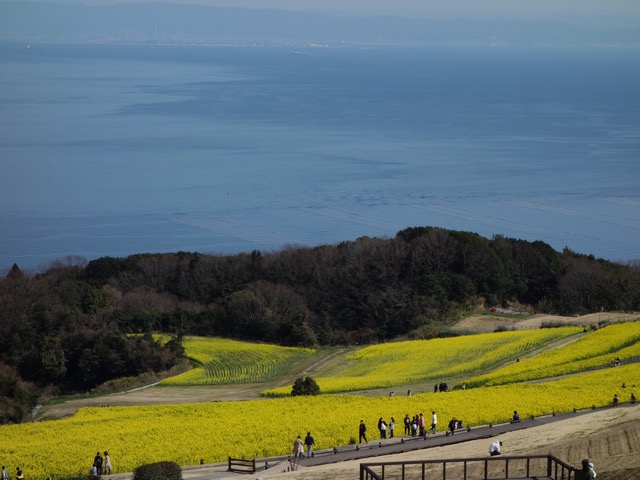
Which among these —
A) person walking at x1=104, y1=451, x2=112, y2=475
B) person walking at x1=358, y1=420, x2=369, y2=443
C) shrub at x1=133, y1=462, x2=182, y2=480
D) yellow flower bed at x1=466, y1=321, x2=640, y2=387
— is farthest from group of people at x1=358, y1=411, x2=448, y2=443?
yellow flower bed at x1=466, y1=321, x2=640, y2=387

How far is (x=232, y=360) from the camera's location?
173 ft

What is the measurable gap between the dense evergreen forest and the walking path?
19.0 metres

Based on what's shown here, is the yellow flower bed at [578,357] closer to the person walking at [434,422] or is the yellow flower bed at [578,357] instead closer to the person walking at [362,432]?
the person walking at [434,422]

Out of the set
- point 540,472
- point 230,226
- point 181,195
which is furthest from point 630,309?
point 181,195

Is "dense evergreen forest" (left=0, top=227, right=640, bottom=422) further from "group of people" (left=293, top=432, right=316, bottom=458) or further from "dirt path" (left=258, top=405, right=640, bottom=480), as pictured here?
"dirt path" (left=258, top=405, right=640, bottom=480)

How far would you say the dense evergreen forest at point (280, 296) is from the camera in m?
50.9

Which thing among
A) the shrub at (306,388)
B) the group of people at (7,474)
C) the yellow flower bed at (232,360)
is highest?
the shrub at (306,388)

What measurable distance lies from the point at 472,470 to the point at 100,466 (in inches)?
421

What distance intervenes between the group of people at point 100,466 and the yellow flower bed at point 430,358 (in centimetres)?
1264

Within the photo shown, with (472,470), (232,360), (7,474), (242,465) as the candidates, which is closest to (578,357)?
(232,360)

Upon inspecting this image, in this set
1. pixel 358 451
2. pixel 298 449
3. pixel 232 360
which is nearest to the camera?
pixel 298 449

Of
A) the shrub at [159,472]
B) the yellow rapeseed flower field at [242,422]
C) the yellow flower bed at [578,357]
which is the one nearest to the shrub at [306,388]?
the yellow rapeseed flower field at [242,422]

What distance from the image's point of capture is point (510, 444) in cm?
3102

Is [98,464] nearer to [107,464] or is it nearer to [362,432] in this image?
[107,464]
